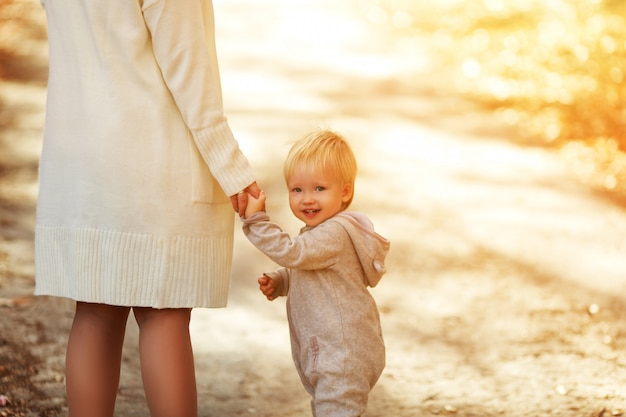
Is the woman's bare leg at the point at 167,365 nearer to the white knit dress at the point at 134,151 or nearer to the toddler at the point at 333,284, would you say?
the white knit dress at the point at 134,151

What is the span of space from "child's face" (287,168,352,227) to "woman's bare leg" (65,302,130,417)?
2.03 ft

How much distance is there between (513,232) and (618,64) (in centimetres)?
434

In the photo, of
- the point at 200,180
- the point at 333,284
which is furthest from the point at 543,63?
the point at 200,180

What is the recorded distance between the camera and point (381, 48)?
36.8 ft

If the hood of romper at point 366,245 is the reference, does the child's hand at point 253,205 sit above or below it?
above

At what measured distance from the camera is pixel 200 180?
270 cm

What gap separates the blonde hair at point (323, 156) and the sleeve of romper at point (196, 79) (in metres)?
0.24

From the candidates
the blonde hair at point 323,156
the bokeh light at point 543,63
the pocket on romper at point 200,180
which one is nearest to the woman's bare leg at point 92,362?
the pocket on romper at point 200,180

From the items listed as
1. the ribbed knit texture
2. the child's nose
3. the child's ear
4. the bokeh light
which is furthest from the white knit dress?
the bokeh light

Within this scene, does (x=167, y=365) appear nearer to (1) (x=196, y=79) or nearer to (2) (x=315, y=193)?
(2) (x=315, y=193)

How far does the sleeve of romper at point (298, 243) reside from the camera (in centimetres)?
278

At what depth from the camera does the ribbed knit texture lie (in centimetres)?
267

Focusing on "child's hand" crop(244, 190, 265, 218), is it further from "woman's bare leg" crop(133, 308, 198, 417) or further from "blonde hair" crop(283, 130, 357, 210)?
"woman's bare leg" crop(133, 308, 198, 417)

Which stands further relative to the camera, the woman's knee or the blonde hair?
the blonde hair
